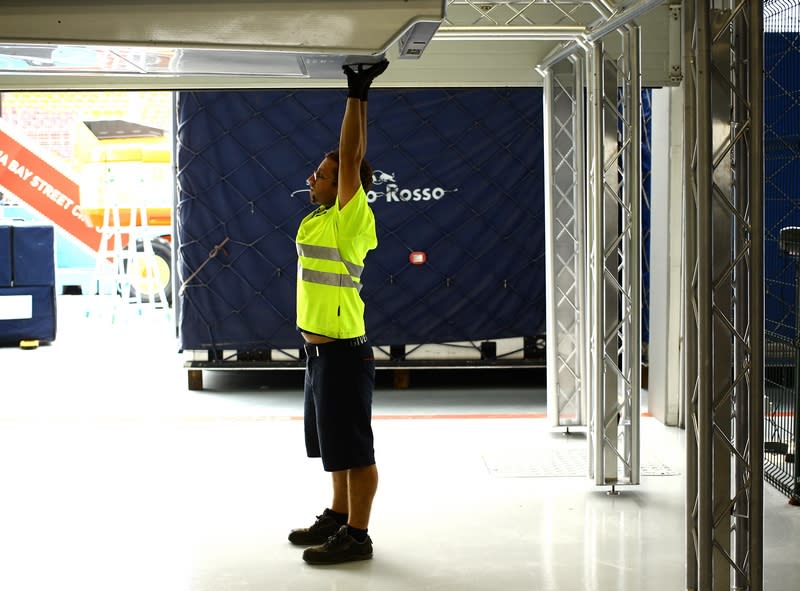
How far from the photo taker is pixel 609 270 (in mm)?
5125

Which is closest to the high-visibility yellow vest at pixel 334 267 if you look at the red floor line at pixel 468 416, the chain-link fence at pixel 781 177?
the red floor line at pixel 468 416

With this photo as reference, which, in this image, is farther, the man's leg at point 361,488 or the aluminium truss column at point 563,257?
the aluminium truss column at point 563,257

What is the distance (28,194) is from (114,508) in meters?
9.81

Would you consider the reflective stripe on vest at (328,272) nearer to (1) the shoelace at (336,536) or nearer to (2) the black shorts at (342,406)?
(2) the black shorts at (342,406)

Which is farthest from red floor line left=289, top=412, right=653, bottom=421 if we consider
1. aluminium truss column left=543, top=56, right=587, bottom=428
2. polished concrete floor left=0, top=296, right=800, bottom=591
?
aluminium truss column left=543, top=56, right=587, bottom=428

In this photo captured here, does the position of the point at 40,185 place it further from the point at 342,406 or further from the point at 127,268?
the point at 342,406

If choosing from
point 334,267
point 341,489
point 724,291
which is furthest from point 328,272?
point 724,291

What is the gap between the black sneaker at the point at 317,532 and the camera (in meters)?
4.35

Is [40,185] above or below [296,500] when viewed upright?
above

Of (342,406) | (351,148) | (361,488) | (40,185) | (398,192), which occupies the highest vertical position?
(40,185)

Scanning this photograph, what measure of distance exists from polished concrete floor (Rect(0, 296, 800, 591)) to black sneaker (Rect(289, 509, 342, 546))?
58 mm

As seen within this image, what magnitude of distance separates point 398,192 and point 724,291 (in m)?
4.51

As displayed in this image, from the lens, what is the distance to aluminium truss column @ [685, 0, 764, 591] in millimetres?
3275

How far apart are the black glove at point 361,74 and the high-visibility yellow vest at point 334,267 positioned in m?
0.43
